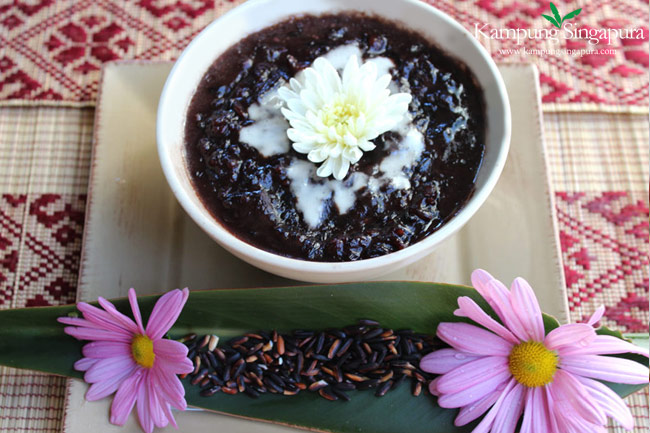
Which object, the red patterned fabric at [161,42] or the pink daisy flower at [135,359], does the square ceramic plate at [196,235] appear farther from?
the red patterned fabric at [161,42]

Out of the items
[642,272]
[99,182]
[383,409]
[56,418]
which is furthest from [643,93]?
[56,418]

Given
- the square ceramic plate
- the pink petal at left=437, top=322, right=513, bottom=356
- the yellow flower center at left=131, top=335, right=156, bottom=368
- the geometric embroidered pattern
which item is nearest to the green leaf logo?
the square ceramic plate

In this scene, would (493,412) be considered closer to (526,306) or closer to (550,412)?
(550,412)

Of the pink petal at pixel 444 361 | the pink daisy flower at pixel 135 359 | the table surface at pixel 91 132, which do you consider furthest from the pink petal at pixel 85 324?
the pink petal at pixel 444 361

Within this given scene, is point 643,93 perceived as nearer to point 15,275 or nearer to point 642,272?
point 642,272

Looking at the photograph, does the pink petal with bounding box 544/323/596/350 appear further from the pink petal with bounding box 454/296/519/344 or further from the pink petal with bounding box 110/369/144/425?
the pink petal with bounding box 110/369/144/425

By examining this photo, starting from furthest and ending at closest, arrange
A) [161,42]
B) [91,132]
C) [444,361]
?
1. [161,42]
2. [91,132]
3. [444,361]

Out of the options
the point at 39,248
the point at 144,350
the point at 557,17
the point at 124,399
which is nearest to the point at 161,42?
the point at 39,248
